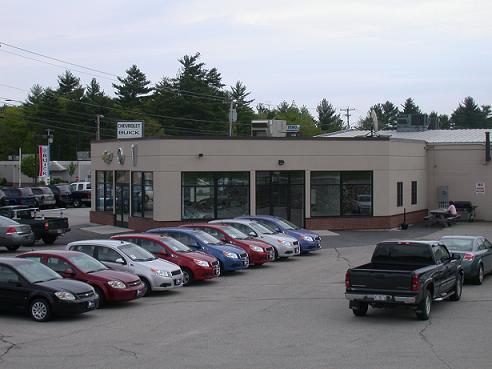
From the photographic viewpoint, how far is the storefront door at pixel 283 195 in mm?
38250

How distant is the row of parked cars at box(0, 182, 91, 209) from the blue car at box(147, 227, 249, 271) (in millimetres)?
30452

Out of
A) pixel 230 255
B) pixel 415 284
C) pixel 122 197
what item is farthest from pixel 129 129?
pixel 415 284

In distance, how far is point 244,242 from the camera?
26047 mm

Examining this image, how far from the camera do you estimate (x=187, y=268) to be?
2178 cm

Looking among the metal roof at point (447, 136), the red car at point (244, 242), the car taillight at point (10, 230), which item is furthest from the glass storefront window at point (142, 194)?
the metal roof at point (447, 136)

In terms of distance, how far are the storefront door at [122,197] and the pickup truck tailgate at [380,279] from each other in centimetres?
2467

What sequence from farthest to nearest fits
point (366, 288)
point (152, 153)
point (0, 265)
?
point (152, 153), point (0, 265), point (366, 288)

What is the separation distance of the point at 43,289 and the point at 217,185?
69.8ft

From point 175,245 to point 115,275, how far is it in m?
4.46

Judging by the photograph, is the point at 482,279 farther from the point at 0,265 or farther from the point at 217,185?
the point at 217,185

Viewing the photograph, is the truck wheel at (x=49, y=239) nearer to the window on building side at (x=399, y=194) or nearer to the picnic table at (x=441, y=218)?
the window on building side at (x=399, y=194)

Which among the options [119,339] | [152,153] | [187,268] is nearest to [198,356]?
[119,339]

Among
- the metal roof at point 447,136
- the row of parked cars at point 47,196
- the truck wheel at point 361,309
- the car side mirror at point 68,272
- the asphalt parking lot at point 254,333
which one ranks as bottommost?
the asphalt parking lot at point 254,333

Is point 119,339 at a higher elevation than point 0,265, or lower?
lower
